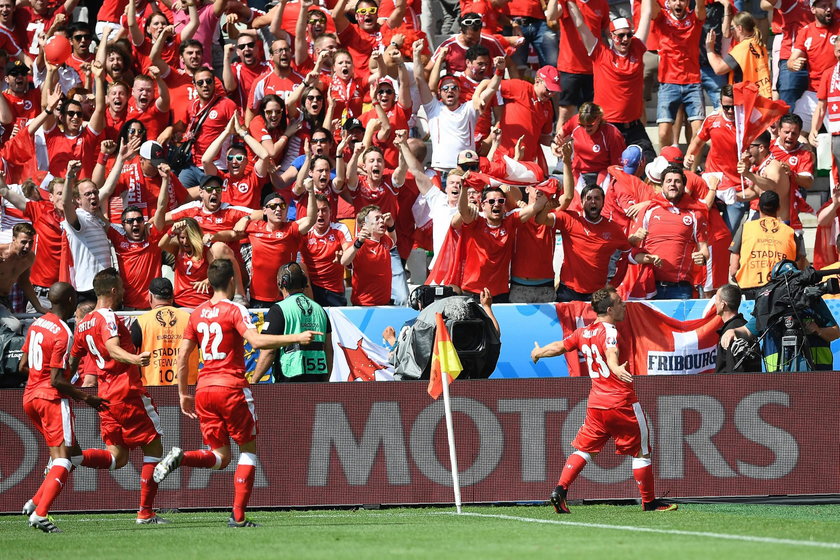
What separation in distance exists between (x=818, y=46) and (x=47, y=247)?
10.2m

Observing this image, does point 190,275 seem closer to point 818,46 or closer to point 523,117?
point 523,117

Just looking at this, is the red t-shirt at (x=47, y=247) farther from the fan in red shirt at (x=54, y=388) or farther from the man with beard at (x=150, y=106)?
the fan in red shirt at (x=54, y=388)

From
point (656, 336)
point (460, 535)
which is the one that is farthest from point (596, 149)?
point (460, 535)

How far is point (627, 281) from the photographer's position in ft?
49.3

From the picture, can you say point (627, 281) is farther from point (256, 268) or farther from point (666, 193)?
point (256, 268)

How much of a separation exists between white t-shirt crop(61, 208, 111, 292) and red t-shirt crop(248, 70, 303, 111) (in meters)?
3.21

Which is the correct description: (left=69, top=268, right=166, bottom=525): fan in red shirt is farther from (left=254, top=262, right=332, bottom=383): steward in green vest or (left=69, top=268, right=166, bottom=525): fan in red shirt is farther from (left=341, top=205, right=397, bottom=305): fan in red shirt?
(left=341, top=205, right=397, bottom=305): fan in red shirt

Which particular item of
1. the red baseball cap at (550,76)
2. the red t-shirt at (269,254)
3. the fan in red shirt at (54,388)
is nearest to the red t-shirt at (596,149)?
the red baseball cap at (550,76)

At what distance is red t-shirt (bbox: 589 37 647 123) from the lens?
56.9 feet

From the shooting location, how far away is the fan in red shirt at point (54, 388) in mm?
10234

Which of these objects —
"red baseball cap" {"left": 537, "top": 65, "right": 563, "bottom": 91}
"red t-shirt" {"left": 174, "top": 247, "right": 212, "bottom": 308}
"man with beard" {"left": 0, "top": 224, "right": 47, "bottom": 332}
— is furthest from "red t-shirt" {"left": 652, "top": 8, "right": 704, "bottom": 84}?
"man with beard" {"left": 0, "top": 224, "right": 47, "bottom": 332}

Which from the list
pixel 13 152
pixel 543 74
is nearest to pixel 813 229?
pixel 543 74

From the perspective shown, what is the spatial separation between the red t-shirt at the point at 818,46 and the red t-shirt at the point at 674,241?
12.8 ft

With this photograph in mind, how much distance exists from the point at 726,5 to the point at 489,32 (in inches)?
128
